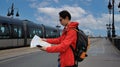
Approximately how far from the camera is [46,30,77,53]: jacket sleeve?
6.29 metres

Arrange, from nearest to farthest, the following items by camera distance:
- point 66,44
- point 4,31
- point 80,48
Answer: point 66,44 < point 80,48 < point 4,31

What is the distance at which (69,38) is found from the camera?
6.39m

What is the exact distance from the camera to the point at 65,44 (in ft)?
20.7

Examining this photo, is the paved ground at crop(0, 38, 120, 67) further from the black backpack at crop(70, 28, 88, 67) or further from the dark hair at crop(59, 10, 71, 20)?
the black backpack at crop(70, 28, 88, 67)

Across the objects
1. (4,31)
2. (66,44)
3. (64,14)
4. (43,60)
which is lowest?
(43,60)

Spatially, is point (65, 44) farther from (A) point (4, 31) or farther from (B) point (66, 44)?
(A) point (4, 31)

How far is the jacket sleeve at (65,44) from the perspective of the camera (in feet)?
20.6

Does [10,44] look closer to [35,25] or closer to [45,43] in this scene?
[35,25]

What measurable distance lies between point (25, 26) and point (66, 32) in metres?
38.3

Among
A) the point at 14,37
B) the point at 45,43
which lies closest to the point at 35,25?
the point at 14,37

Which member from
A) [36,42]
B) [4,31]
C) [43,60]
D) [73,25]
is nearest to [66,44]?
[73,25]

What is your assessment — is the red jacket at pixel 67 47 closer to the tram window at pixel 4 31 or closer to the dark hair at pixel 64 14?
the dark hair at pixel 64 14

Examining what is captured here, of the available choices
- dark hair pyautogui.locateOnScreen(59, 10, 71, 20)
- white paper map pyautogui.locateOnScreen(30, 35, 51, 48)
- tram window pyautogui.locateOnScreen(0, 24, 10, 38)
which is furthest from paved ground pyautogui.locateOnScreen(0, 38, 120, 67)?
dark hair pyautogui.locateOnScreen(59, 10, 71, 20)

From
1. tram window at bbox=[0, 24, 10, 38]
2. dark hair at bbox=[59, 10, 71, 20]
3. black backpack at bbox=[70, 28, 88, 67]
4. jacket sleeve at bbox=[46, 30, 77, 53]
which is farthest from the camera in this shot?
tram window at bbox=[0, 24, 10, 38]
